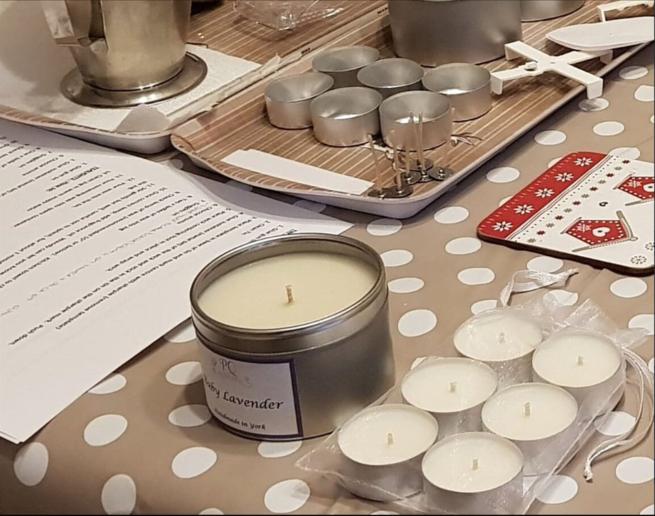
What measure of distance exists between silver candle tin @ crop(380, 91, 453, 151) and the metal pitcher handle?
0.20 m

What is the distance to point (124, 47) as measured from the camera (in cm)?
73

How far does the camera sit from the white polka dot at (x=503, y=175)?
0.60 m

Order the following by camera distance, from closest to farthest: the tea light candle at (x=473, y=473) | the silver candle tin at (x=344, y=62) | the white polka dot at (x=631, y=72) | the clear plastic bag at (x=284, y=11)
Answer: the tea light candle at (x=473, y=473), the white polka dot at (x=631, y=72), the silver candle tin at (x=344, y=62), the clear plastic bag at (x=284, y=11)

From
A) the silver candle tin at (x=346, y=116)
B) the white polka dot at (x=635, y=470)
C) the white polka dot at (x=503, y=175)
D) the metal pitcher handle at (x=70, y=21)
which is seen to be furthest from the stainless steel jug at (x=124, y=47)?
the white polka dot at (x=635, y=470)

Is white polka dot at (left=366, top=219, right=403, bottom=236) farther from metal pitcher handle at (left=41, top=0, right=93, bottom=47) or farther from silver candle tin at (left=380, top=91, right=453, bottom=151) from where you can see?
metal pitcher handle at (left=41, top=0, right=93, bottom=47)

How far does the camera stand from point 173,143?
67 cm

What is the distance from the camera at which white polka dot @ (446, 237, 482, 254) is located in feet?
1.78

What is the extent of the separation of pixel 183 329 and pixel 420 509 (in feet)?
0.56

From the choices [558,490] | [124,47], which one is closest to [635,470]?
[558,490]

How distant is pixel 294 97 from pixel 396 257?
0.58 feet

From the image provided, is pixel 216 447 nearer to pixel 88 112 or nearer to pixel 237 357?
pixel 237 357

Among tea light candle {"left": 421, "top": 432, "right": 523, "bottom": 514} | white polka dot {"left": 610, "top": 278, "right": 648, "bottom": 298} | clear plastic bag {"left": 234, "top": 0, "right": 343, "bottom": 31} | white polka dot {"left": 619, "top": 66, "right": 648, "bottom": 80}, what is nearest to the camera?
tea light candle {"left": 421, "top": 432, "right": 523, "bottom": 514}

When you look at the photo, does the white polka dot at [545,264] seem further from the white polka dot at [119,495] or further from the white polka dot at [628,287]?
the white polka dot at [119,495]

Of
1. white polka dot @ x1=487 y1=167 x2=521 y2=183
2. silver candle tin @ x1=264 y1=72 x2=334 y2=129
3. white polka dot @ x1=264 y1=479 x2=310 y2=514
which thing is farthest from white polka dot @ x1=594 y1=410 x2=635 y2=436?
silver candle tin @ x1=264 y1=72 x2=334 y2=129
